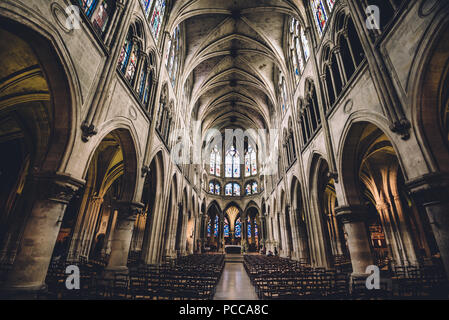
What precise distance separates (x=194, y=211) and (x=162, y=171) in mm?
13084

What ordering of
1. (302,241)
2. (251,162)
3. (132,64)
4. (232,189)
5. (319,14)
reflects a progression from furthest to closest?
1. (251,162)
2. (232,189)
3. (302,241)
4. (319,14)
5. (132,64)

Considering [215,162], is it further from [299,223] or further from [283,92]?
[299,223]

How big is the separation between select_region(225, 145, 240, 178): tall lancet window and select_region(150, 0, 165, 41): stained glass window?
85.4 feet

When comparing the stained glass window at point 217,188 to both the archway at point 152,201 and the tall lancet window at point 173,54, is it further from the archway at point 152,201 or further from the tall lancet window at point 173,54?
the archway at point 152,201

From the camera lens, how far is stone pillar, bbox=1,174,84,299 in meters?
4.41

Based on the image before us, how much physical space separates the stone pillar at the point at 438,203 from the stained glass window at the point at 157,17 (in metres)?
13.5

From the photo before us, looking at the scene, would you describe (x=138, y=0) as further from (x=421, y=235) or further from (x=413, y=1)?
(x=421, y=235)

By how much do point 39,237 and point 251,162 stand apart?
107 ft

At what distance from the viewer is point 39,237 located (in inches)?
188

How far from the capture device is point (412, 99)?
5270 mm

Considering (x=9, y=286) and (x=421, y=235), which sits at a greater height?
(x=421, y=235)

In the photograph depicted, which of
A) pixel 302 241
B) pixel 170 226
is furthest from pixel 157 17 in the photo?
pixel 302 241

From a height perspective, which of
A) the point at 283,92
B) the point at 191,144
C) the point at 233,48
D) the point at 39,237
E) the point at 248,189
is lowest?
the point at 39,237
